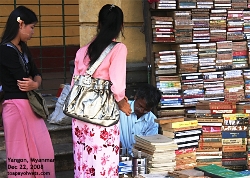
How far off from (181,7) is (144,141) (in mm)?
1774

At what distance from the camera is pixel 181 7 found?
5.89m

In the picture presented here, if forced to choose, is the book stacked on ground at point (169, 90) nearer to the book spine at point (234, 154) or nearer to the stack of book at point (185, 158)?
the book spine at point (234, 154)

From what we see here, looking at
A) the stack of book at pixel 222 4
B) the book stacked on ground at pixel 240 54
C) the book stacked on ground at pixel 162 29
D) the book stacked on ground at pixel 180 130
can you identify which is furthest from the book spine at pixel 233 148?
the stack of book at pixel 222 4

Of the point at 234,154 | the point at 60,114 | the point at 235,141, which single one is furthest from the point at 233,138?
the point at 60,114

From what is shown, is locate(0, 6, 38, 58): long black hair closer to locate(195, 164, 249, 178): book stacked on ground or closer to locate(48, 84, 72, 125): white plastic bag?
locate(48, 84, 72, 125): white plastic bag

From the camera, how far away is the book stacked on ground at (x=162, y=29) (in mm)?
5875

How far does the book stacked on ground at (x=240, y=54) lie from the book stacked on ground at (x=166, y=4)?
89cm

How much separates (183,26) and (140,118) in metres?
1.23

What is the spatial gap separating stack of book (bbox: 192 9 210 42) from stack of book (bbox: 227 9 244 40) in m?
0.27

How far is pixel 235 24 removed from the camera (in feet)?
20.4

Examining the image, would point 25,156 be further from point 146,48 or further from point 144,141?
point 146,48

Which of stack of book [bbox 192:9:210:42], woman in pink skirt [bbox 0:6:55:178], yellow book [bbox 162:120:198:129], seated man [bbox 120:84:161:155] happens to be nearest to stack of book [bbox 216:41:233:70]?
stack of book [bbox 192:9:210:42]

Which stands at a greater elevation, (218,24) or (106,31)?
(218,24)

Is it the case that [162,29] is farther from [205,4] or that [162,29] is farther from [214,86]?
[214,86]
